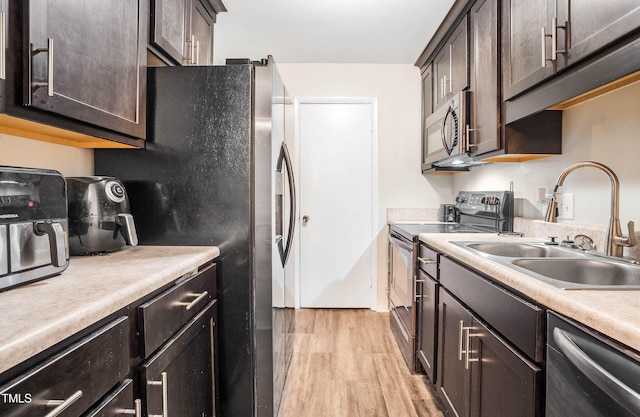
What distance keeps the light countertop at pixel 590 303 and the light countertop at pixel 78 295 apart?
3.33ft

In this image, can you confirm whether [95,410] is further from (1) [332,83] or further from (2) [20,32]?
(1) [332,83]

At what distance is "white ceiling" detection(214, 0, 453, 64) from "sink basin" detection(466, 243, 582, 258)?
1.56 meters

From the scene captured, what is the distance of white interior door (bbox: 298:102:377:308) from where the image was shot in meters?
3.34

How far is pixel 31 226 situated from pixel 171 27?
1.15 meters

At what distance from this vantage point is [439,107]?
2701 millimetres

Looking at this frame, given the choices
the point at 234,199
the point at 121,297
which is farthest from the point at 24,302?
the point at 234,199

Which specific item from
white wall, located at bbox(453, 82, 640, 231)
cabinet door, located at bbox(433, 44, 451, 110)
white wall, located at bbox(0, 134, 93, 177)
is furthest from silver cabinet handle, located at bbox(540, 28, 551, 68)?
white wall, located at bbox(0, 134, 93, 177)

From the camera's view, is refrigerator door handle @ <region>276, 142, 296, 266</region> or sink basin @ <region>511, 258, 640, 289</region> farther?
refrigerator door handle @ <region>276, 142, 296, 266</region>

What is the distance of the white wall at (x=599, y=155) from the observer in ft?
4.50

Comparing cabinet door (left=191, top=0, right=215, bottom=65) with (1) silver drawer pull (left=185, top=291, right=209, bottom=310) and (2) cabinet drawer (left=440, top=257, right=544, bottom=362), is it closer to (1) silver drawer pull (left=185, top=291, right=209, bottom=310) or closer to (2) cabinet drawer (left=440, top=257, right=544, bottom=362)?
(1) silver drawer pull (left=185, top=291, right=209, bottom=310)

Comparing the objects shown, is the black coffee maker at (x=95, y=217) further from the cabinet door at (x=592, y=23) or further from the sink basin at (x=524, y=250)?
the cabinet door at (x=592, y=23)

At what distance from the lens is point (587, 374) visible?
70 cm

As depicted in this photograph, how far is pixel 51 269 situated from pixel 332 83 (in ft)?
9.43

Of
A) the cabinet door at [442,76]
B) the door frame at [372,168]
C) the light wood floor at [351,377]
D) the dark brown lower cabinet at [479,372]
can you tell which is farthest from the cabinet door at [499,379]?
the door frame at [372,168]
